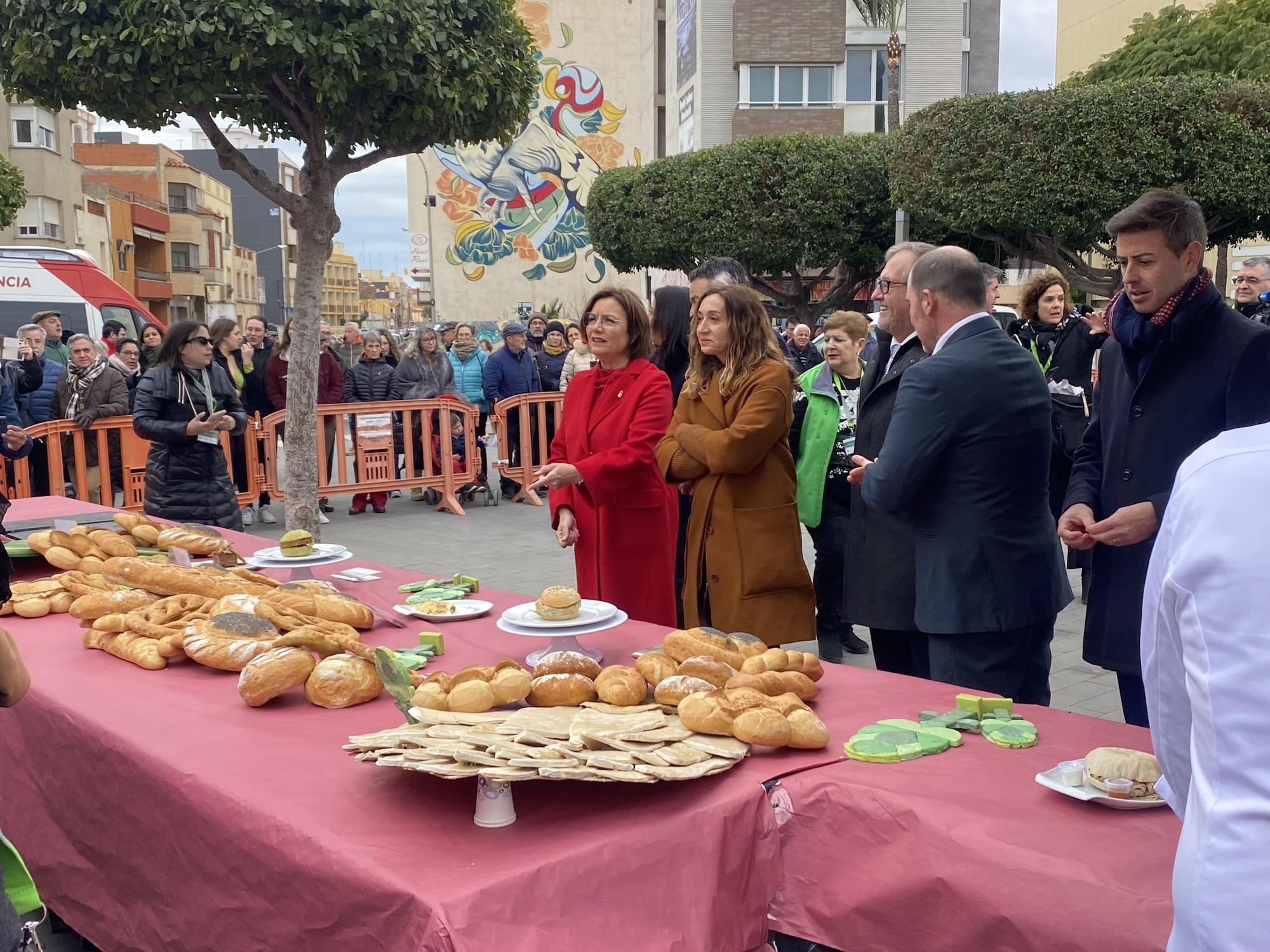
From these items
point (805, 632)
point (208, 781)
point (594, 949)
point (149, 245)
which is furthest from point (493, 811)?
point (149, 245)

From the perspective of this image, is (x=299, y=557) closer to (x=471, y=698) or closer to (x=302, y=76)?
(x=471, y=698)

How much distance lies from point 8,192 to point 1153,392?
90.3 ft

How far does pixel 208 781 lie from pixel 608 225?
28.0m

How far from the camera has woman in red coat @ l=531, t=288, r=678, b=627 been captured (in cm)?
436

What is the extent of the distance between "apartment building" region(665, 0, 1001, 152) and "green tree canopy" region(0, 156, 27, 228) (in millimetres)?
23285

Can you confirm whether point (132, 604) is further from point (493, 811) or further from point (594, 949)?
point (594, 949)

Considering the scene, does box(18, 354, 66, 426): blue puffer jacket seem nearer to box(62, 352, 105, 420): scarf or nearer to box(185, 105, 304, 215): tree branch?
box(62, 352, 105, 420): scarf

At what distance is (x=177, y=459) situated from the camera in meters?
6.27

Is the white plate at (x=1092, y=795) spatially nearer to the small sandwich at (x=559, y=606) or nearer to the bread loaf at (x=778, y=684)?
the bread loaf at (x=778, y=684)

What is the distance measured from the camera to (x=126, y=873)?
2.29 metres

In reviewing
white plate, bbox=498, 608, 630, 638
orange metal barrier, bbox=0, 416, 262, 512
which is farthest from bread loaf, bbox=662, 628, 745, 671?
orange metal barrier, bbox=0, 416, 262, 512

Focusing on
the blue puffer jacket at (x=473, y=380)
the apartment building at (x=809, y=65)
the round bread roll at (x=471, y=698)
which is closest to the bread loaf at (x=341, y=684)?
the round bread roll at (x=471, y=698)

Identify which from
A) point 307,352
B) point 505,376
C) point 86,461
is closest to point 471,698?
point 307,352

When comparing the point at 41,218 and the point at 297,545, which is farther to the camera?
the point at 41,218
